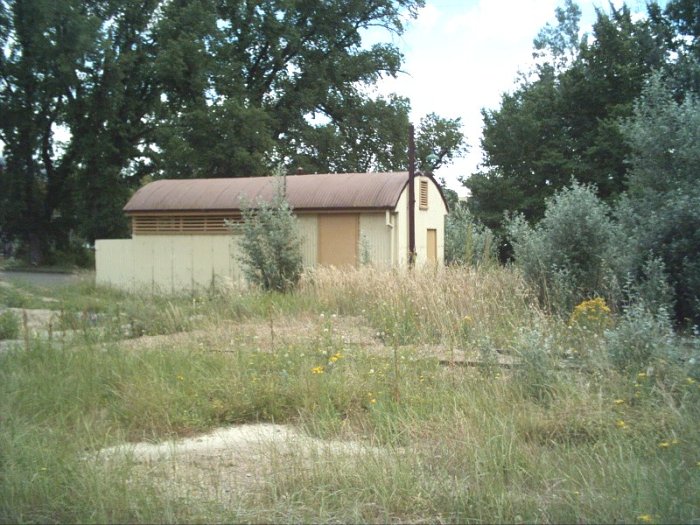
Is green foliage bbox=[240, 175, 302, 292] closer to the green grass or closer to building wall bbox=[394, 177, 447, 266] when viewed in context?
building wall bbox=[394, 177, 447, 266]

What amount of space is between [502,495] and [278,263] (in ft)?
44.4

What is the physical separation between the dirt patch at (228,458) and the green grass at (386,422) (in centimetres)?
7

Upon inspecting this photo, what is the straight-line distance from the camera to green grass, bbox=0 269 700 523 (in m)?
4.20

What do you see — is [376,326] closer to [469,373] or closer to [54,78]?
[469,373]

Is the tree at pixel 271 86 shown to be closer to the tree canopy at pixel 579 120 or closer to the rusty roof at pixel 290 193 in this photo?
the tree canopy at pixel 579 120

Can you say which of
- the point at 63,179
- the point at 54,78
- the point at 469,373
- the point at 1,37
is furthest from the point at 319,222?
the point at 63,179

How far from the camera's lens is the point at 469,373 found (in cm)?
673

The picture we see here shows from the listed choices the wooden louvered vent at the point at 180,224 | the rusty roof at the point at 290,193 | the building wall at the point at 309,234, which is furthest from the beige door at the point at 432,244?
the wooden louvered vent at the point at 180,224

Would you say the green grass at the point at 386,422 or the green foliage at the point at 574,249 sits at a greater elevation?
the green foliage at the point at 574,249

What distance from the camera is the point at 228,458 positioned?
5.27 metres

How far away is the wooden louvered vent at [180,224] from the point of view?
2226 centimetres

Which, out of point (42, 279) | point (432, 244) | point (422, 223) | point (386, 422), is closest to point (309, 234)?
point (422, 223)

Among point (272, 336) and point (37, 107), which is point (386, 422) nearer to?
point (272, 336)

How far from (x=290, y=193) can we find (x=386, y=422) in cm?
1665
